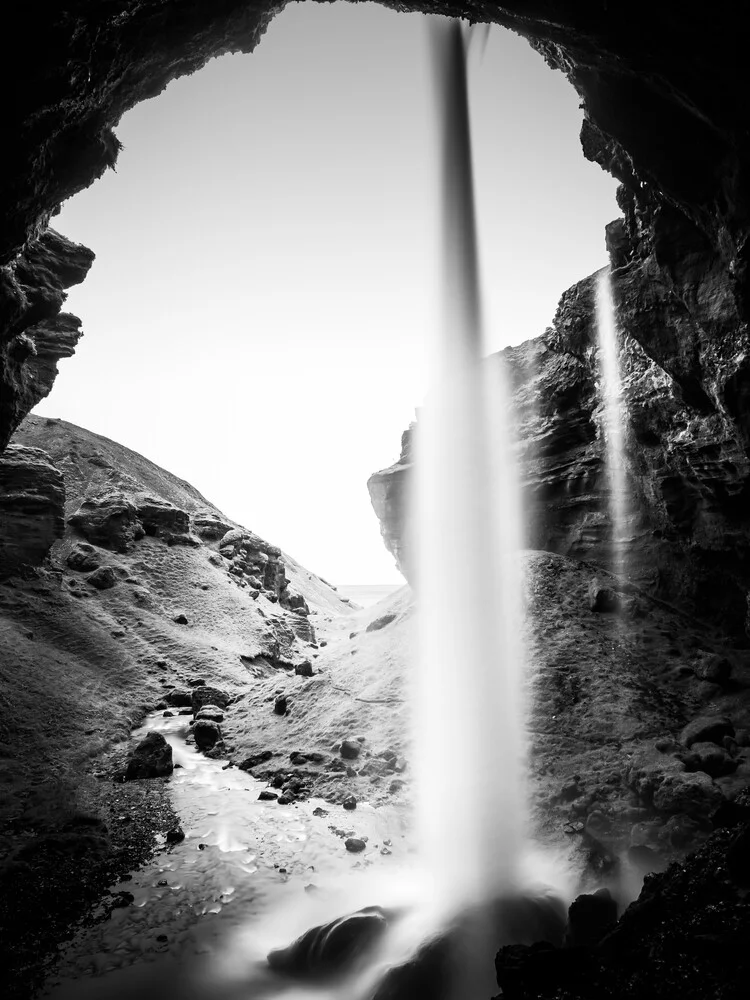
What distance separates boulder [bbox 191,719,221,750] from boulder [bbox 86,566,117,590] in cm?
1733

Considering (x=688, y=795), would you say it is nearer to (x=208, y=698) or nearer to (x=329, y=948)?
(x=329, y=948)

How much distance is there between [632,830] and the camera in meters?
9.48

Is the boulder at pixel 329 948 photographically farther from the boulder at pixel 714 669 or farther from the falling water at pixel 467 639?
the boulder at pixel 714 669

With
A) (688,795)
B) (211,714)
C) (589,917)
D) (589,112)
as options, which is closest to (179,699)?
(211,714)

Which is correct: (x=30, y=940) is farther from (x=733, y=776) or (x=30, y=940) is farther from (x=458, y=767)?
(x=733, y=776)

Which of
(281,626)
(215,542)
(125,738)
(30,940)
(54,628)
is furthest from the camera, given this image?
(215,542)

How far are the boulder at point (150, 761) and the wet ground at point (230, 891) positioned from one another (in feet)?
4.80

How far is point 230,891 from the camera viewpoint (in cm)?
934

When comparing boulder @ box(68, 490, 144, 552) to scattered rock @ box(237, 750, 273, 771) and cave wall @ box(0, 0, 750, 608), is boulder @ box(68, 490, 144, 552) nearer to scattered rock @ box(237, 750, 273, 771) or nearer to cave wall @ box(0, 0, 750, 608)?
cave wall @ box(0, 0, 750, 608)

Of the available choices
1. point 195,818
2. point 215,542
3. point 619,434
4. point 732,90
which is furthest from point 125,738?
point 215,542

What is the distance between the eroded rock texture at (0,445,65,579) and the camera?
1127 inches

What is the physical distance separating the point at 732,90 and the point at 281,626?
121ft

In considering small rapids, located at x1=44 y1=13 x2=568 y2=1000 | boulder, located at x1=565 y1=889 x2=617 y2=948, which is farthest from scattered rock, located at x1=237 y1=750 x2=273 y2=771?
boulder, located at x1=565 y1=889 x2=617 y2=948

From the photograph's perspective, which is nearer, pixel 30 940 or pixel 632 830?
pixel 30 940
